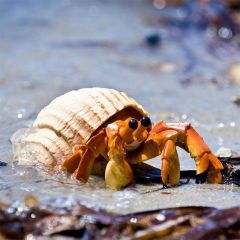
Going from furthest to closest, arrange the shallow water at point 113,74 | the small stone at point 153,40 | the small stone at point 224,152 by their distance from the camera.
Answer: the small stone at point 153,40 → the small stone at point 224,152 → the shallow water at point 113,74

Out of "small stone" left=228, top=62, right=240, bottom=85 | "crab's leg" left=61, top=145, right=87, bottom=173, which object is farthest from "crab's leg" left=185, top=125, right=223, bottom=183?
"small stone" left=228, top=62, right=240, bottom=85

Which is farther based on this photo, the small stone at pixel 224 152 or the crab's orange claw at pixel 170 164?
the small stone at pixel 224 152

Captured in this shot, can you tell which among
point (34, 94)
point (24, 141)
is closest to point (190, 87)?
point (34, 94)

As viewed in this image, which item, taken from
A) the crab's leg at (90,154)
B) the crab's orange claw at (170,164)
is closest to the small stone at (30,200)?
the crab's leg at (90,154)

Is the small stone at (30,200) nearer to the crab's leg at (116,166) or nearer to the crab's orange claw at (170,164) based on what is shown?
the crab's leg at (116,166)

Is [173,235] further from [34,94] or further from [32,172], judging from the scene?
[34,94]

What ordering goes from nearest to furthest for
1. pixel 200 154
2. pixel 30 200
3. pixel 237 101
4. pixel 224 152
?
pixel 30 200, pixel 200 154, pixel 224 152, pixel 237 101

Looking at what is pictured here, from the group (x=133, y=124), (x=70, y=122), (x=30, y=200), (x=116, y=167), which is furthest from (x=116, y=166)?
(x=30, y=200)

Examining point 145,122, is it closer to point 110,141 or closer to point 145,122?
point 145,122
